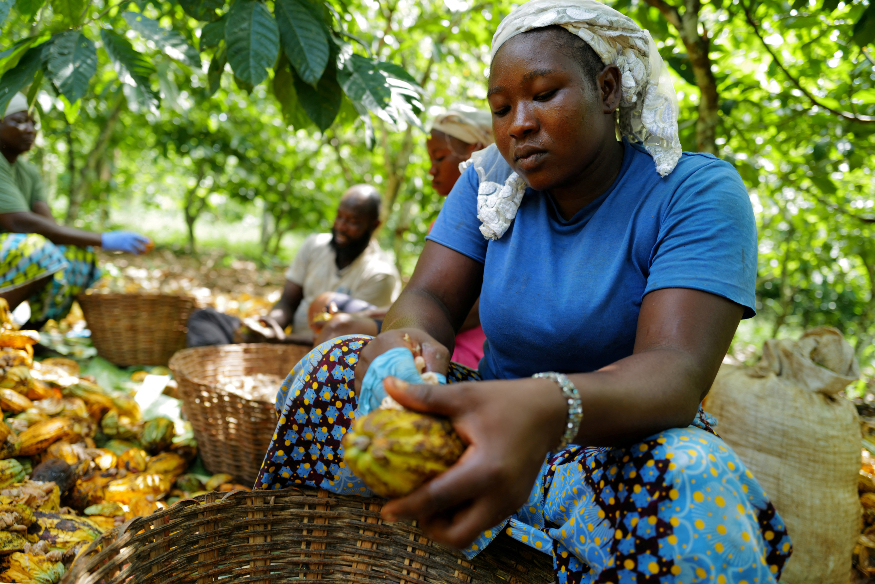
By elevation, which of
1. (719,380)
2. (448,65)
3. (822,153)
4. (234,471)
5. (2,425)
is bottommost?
(234,471)

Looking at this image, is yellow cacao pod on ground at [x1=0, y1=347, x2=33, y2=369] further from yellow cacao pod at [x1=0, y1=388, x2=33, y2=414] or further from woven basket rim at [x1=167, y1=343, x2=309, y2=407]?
woven basket rim at [x1=167, y1=343, x2=309, y2=407]

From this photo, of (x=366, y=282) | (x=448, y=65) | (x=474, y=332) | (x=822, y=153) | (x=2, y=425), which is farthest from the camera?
(x=448, y=65)

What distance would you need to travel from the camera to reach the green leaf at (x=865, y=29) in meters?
1.65

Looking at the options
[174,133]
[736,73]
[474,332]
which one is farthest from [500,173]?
[174,133]

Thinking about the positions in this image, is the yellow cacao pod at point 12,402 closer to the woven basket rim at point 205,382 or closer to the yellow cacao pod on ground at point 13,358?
the yellow cacao pod on ground at point 13,358

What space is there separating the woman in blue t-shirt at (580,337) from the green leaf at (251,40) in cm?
54

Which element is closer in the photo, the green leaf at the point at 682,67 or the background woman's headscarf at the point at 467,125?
the green leaf at the point at 682,67

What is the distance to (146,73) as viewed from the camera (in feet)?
4.86

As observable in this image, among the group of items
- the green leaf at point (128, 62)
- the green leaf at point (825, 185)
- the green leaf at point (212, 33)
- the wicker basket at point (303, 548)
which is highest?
the green leaf at point (212, 33)

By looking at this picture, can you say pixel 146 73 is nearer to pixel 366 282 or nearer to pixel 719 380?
pixel 366 282

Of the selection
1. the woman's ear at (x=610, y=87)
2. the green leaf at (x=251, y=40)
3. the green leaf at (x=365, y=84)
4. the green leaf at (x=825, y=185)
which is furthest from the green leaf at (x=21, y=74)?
the green leaf at (x=825, y=185)

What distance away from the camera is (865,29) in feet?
5.47

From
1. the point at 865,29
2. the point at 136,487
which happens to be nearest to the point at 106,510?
the point at 136,487

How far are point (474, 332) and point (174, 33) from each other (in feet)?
4.17
